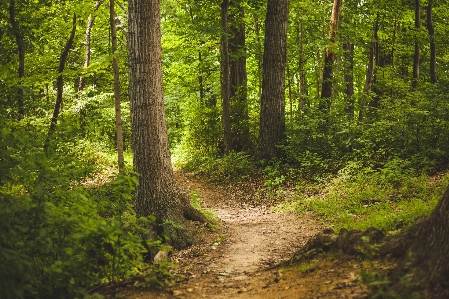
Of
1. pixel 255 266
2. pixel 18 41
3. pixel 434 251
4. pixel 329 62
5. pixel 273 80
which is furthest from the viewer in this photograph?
pixel 329 62

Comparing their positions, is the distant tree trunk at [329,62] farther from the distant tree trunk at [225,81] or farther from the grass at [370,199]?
the grass at [370,199]

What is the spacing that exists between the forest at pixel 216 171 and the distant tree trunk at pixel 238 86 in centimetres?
6

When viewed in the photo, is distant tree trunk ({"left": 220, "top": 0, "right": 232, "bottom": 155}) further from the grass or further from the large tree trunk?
the large tree trunk

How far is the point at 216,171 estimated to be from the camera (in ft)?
48.1

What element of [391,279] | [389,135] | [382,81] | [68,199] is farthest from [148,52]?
[382,81]

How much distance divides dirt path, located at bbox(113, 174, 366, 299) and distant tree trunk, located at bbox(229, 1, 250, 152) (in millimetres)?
5059

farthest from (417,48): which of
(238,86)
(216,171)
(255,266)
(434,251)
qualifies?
(434,251)

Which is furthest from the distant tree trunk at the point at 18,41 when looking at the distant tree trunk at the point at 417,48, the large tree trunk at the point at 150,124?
the distant tree trunk at the point at 417,48

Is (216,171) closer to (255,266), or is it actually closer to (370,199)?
(370,199)

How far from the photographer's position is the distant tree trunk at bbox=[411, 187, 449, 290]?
10.9 ft

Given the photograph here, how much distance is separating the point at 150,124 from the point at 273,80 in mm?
6482

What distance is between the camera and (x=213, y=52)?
60.7 feet

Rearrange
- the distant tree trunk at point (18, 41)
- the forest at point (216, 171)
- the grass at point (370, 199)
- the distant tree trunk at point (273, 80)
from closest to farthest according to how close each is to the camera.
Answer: the forest at point (216, 171)
the grass at point (370, 199)
the distant tree trunk at point (18, 41)
the distant tree trunk at point (273, 80)

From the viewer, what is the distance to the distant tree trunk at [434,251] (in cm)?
331
